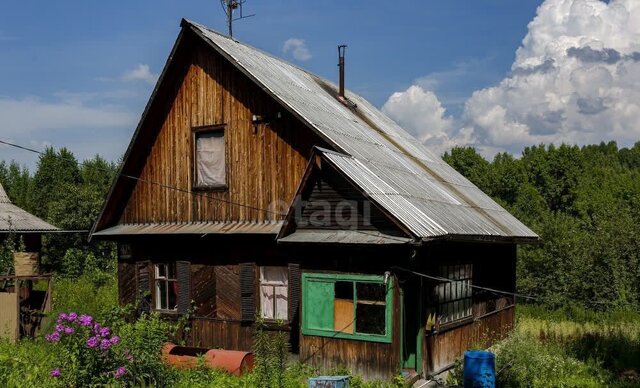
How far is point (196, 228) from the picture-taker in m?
14.7

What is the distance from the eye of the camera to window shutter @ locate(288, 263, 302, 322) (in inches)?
522

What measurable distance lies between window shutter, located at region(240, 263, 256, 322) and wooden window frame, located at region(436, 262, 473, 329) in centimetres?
396

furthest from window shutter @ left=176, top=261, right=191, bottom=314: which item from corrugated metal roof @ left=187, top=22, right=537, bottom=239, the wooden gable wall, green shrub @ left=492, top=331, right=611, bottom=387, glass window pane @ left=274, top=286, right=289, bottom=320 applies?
green shrub @ left=492, top=331, right=611, bottom=387

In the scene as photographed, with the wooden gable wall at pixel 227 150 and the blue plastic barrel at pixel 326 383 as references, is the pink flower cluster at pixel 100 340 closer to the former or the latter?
the blue plastic barrel at pixel 326 383

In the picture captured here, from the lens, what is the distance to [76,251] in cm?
4041

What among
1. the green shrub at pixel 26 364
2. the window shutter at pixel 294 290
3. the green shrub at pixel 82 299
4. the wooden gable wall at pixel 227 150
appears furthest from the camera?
the green shrub at pixel 82 299

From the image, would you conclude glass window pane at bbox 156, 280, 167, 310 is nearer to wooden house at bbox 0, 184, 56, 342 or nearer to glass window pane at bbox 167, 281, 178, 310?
glass window pane at bbox 167, 281, 178, 310

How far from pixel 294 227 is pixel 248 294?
2541 mm

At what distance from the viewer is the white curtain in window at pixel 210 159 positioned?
586 inches

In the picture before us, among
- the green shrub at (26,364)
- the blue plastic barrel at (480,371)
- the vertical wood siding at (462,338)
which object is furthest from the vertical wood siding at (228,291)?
the blue plastic barrel at (480,371)

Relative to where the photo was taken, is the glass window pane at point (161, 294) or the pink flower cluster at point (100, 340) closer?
the pink flower cluster at point (100, 340)

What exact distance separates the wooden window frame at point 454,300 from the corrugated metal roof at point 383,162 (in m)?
1.05

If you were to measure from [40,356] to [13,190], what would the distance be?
63.9 meters

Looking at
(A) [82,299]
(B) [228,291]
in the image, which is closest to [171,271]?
(B) [228,291]
